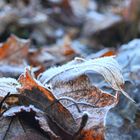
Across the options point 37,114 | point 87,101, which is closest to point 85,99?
point 87,101

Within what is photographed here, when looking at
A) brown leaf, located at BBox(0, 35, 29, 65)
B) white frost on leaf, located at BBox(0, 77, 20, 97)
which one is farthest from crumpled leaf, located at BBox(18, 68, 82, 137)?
brown leaf, located at BBox(0, 35, 29, 65)

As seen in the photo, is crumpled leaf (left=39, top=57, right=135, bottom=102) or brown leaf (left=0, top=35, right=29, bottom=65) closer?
crumpled leaf (left=39, top=57, right=135, bottom=102)

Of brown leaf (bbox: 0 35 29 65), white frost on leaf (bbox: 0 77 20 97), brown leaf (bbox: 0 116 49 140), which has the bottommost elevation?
brown leaf (bbox: 0 116 49 140)

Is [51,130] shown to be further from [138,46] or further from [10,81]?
[138,46]

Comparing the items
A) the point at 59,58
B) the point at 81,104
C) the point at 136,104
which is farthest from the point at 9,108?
the point at 59,58

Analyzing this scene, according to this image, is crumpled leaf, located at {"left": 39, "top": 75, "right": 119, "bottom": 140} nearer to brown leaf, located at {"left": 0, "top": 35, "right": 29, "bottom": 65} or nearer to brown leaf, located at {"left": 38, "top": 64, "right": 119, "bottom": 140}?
brown leaf, located at {"left": 38, "top": 64, "right": 119, "bottom": 140}

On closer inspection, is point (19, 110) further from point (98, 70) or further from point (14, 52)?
point (14, 52)
